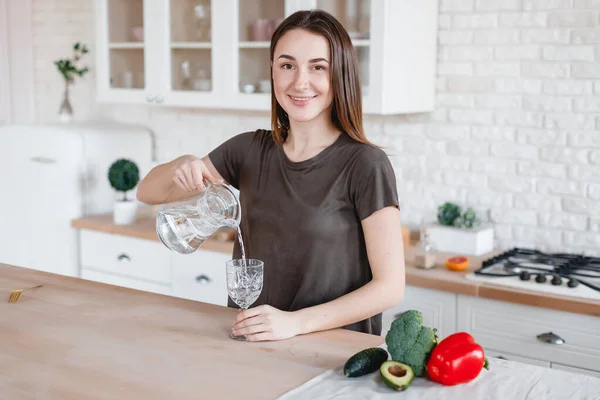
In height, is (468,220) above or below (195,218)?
below

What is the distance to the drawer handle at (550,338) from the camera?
2.76 meters

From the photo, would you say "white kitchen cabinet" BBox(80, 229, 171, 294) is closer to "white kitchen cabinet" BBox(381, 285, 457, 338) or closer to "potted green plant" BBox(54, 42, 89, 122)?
"potted green plant" BBox(54, 42, 89, 122)

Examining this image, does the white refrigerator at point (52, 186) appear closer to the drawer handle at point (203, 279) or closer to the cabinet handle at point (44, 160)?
the cabinet handle at point (44, 160)

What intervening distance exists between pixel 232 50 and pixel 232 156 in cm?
141

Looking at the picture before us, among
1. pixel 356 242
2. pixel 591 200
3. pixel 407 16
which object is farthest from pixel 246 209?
pixel 591 200

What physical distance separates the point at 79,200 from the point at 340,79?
2.47 m

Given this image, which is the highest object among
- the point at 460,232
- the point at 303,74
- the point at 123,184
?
the point at 303,74

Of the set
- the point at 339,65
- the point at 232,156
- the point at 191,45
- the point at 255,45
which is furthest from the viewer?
the point at 191,45

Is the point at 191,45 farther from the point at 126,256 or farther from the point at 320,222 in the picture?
the point at 320,222

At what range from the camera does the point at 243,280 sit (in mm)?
1902

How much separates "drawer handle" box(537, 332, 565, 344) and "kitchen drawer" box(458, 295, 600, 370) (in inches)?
0.5

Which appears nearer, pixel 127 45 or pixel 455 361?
pixel 455 361

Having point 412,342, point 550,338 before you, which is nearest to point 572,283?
point 550,338

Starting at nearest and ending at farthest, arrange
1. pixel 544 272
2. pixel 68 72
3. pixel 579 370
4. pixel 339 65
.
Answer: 1. pixel 339 65
2. pixel 579 370
3. pixel 544 272
4. pixel 68 72
